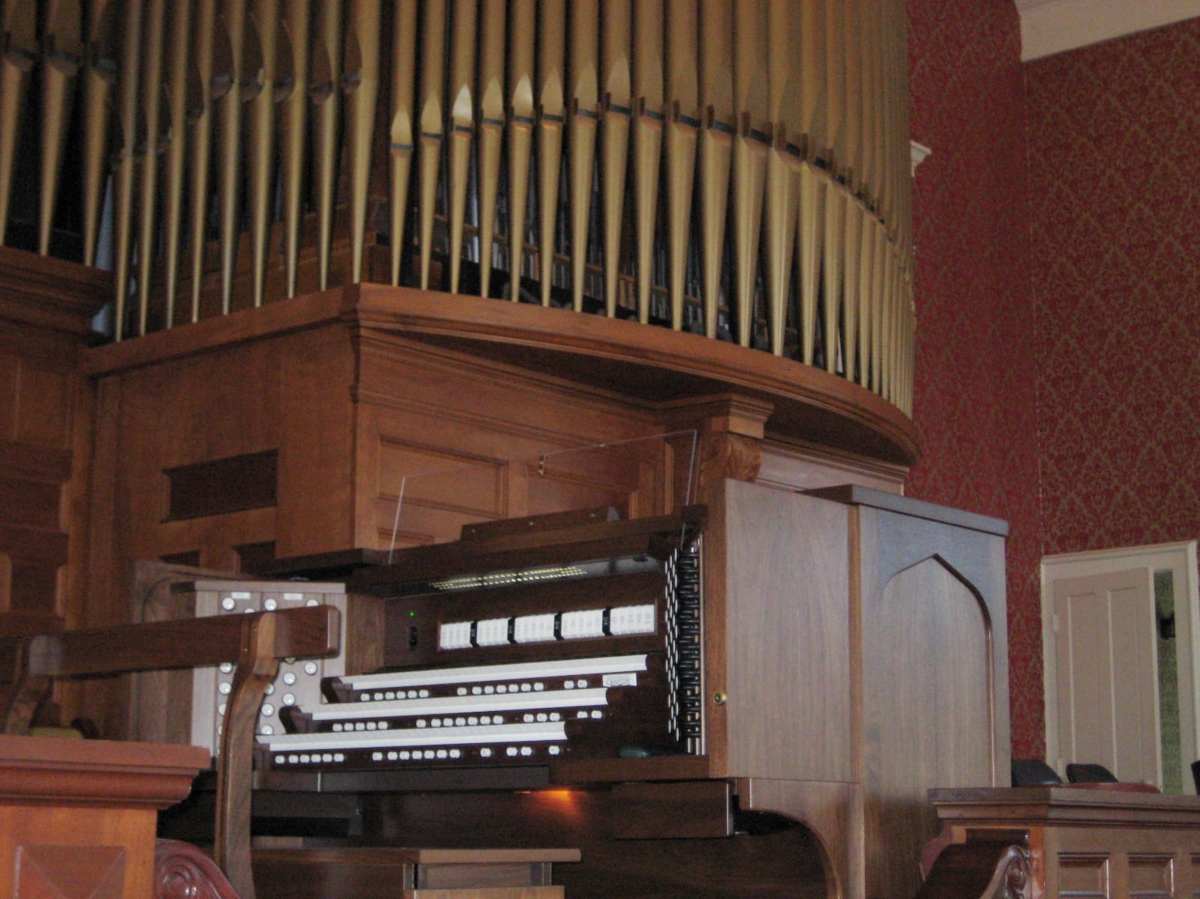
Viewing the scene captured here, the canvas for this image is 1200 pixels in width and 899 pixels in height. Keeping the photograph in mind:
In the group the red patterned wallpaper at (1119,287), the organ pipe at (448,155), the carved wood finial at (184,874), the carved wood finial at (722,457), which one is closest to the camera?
the carved wood finial at (184,874)

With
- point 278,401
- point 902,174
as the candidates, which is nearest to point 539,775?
point 278,401

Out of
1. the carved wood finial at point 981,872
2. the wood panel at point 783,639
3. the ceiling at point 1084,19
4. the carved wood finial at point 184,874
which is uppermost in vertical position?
the ceiling at point 1084,19

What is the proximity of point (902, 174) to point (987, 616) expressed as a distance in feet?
8.40

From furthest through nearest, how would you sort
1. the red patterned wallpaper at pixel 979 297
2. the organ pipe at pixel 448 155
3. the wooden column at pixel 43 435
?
the red patterned wallpaper at pixel 979 297, the wooden column at pixel 43 435, the organ pipe at pixel 448 155

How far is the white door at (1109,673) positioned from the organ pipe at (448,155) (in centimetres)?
379

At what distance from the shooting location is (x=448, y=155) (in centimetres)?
462

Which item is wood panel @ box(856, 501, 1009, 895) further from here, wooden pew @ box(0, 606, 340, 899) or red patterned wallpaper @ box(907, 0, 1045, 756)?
red patterned wallpaper @ box(907, 0, 1045, 756)

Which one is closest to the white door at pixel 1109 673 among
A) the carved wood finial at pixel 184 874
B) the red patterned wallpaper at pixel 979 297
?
the red patterned wallpaper at pixel 979 297

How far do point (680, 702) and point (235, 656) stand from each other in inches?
34.5

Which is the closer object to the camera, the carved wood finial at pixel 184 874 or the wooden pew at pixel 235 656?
the carved wood finial at pixel 184 874

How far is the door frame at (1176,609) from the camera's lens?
26.7 ft

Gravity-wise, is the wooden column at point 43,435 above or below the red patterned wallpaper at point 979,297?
below

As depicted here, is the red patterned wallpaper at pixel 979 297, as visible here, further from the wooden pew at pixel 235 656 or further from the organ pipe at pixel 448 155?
the wooden pew at pixel 235 656

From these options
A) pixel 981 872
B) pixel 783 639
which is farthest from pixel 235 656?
pixel 981 872
